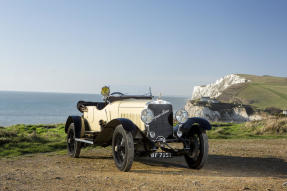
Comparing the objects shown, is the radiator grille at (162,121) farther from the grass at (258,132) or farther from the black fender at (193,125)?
the grass at (258,132)

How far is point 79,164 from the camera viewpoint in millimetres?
8523

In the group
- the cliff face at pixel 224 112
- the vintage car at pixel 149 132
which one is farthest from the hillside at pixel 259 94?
the vintage car at pixel 149 132

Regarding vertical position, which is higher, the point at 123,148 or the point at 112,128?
the point at 112,128

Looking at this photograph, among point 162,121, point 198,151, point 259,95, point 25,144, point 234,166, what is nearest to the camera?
point 162,121

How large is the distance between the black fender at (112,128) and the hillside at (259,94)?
106m

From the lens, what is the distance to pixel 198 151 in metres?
7.96

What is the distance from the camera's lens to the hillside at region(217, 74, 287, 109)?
114250 mm

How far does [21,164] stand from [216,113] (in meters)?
93.4

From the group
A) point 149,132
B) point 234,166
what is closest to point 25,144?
point 149,132

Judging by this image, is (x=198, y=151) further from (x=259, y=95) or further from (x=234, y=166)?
(x=259, y=95)

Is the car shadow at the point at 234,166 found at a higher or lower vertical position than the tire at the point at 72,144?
lower

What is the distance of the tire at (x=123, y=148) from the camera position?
6926 millimetres

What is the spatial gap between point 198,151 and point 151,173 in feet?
4.71

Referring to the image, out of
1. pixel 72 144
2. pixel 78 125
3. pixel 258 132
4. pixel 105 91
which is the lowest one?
pixel 258 132
